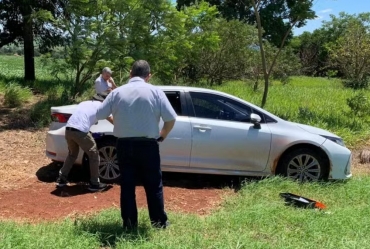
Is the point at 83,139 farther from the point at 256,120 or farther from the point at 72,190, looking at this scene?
the point at 256,120

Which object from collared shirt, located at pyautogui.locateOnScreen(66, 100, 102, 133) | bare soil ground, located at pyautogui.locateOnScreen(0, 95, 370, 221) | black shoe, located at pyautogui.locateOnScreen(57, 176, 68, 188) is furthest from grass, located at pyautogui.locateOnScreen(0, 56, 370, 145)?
collared shirt, located at pyautogui.locateOnScreen(66, 100, 102, 133)

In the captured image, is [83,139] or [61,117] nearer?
[83,139]

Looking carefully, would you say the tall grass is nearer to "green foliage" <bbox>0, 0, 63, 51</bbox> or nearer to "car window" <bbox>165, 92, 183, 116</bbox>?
"car window" <bbox>165, 92, 183, 116</bbox>

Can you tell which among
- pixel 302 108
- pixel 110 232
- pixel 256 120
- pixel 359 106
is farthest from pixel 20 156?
pixel 359 106

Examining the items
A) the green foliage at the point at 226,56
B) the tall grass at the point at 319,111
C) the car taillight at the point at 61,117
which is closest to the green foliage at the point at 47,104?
the car taillight at the point at 61,117

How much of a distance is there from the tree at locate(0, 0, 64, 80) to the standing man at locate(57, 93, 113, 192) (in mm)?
9615

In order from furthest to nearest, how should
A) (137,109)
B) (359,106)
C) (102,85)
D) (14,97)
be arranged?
(359,106) < (14,97) < (102,85) < (137,109)

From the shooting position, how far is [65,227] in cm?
473

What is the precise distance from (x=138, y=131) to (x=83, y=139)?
2025mm

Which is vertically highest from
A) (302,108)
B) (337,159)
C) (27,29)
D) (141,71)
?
(27,29)

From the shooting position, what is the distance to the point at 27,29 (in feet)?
52.2

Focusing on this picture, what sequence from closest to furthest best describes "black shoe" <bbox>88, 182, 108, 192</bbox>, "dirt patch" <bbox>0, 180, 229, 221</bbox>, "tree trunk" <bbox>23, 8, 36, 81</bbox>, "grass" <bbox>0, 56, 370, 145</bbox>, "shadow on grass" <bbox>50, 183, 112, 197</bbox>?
"dirt patch" <bbox>0, 180, 229, 221</bbox> < "shadow on grass" <bbox>50, 183, 112, 197</bbox> < "black shoe" <bbox>88, 182, 108, 192</bbox> < "grass" <bbox>0, 56, 370, 145</bbox> < "tree trunk" <bbox>23, 8, 36, 81</bbox>

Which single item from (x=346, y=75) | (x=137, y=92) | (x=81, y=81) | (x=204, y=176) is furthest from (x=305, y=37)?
(x=137, y=92)

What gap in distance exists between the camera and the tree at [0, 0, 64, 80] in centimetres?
1539
